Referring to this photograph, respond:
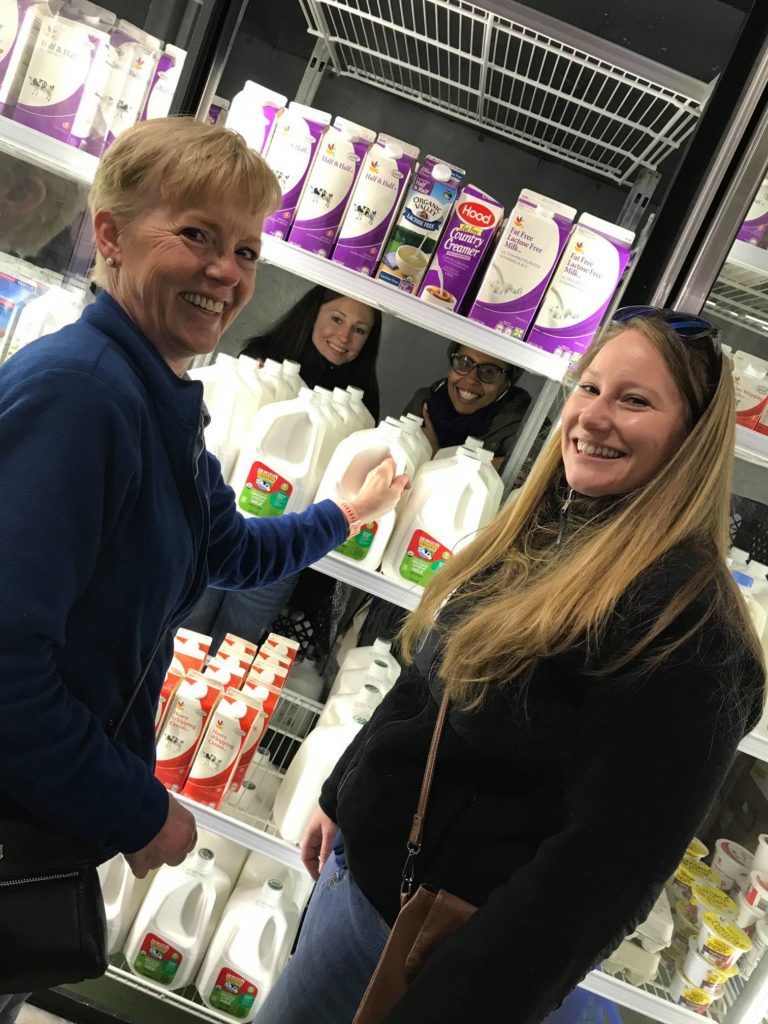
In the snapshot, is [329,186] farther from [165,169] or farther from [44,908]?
[44,908]

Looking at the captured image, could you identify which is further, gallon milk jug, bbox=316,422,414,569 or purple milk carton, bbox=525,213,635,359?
gallon milk jug, bbox=316,422,414,569

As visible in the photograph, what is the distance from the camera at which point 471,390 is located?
2410 mm

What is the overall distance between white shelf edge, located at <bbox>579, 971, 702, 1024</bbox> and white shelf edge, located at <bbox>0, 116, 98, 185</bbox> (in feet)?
6.72

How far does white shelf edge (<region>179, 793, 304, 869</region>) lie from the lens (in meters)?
1.93

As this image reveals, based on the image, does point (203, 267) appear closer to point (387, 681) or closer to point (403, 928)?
point (403, 928)

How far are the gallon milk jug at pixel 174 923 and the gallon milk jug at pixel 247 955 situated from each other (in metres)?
0.05

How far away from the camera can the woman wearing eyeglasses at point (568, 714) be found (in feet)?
3.11

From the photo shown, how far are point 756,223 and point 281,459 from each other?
3.91ft

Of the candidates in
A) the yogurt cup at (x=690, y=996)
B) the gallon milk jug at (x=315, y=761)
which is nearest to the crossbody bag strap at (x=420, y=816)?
the gallon milk jug at (x=315, y=761)

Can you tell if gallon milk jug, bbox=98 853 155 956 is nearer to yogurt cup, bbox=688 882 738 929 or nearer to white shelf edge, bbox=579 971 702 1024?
white shelf edge, bbox=579 971 702 1024

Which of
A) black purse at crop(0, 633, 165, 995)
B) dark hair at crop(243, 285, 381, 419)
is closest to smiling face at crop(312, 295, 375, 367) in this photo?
dark hair at crop(243, 285, 381, 419)

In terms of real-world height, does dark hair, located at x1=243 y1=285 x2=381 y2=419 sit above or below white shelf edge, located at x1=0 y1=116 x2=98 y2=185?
below

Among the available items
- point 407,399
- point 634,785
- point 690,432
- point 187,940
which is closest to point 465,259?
point 407,399

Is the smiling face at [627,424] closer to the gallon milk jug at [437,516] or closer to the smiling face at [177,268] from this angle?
the smiling face at [177,268]
